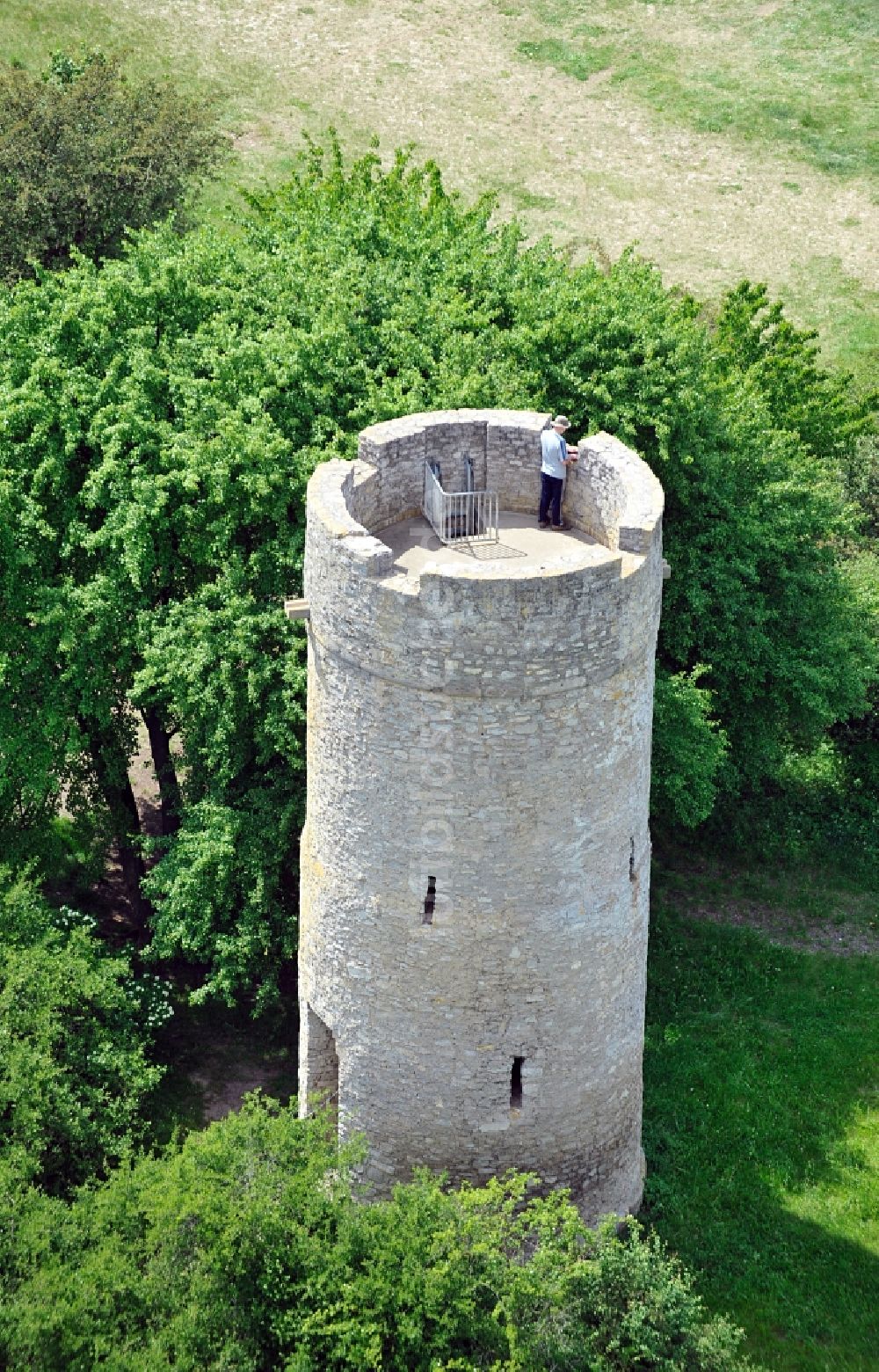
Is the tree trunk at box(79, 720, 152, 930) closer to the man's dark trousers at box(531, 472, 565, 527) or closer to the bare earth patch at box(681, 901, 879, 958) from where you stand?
the bare earth patch at box(681, 901, 879, 958)

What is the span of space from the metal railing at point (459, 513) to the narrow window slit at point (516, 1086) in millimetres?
6415

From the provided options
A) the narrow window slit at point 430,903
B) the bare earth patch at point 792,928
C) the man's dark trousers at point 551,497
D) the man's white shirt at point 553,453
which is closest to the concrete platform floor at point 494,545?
the man's dark trousers at point 551,497

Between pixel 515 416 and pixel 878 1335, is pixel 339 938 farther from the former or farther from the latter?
pixel 878 1335

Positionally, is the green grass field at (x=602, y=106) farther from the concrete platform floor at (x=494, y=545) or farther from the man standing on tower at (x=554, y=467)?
the man standing on tower at (x=554, y=467)

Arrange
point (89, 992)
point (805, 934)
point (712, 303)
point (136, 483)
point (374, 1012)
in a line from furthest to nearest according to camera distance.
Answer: point (712, 303)
point (805, 934)
point (136, 483)
point (89, 992)
point (374, 1012)

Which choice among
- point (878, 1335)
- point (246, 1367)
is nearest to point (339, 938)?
point (246, 1367)

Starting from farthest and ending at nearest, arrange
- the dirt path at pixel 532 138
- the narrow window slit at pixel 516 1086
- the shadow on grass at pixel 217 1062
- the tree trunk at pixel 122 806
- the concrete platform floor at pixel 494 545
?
the dirt path at pixel 532 138
the tree trunk at pixel 122 806
the shadow on grass at pixel 217 1062
the narrow window slit at pixel 516 1086
the concrete platform floor at pixel 494 545

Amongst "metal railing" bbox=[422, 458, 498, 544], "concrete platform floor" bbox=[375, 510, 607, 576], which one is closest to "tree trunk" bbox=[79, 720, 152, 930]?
"concrete platform floor" bbox=[375, 510, 607, 576]

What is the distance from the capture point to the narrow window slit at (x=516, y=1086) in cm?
2319

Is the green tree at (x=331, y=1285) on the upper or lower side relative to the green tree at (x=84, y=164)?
lower

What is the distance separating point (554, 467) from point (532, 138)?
40823 millimetres

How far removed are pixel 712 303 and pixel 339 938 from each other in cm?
3506

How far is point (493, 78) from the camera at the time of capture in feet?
209

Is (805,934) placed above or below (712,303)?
below
